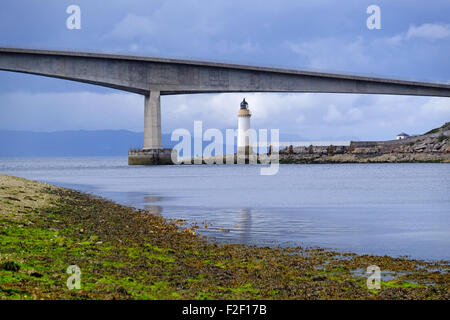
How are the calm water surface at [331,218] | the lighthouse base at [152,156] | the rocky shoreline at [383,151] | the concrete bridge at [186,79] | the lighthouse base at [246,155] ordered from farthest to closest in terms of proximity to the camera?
the lighthouse base at [246,155]
the rocky shoreline at [383,151]
the lighthouse base at [152,156]
the concrete bridge at [186,79]
the calm water surface at [331,218]

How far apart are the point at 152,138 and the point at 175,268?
72556mm

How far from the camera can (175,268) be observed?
11492 mm

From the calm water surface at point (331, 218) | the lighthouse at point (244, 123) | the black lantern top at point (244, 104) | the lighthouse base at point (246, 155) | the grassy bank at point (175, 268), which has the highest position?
the black lantern top at point (244, 104)

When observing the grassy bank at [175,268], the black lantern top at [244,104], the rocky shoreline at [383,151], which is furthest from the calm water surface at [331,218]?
the black lantern top at [244,104]

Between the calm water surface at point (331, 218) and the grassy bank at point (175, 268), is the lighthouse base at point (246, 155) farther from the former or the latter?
the grassy bank at point (175, 268)

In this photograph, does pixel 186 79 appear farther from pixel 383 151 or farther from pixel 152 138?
pixel 383 151

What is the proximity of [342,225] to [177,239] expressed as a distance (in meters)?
7.37

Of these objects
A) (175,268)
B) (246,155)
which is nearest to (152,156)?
(246,155)

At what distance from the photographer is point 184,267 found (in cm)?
1166

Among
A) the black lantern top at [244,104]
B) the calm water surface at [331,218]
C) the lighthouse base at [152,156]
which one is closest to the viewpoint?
the calm water surface at [331,218]

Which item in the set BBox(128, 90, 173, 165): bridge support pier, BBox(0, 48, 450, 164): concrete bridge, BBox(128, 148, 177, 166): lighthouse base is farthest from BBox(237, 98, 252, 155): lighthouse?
BBox(0, 48, 450, 164): concrete bridge

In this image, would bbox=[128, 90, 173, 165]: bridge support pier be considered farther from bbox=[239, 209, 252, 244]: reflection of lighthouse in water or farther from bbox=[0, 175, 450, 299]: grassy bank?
bbox=[0, 175, 450, 299]: grassy bank

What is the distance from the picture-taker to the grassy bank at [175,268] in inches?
362
